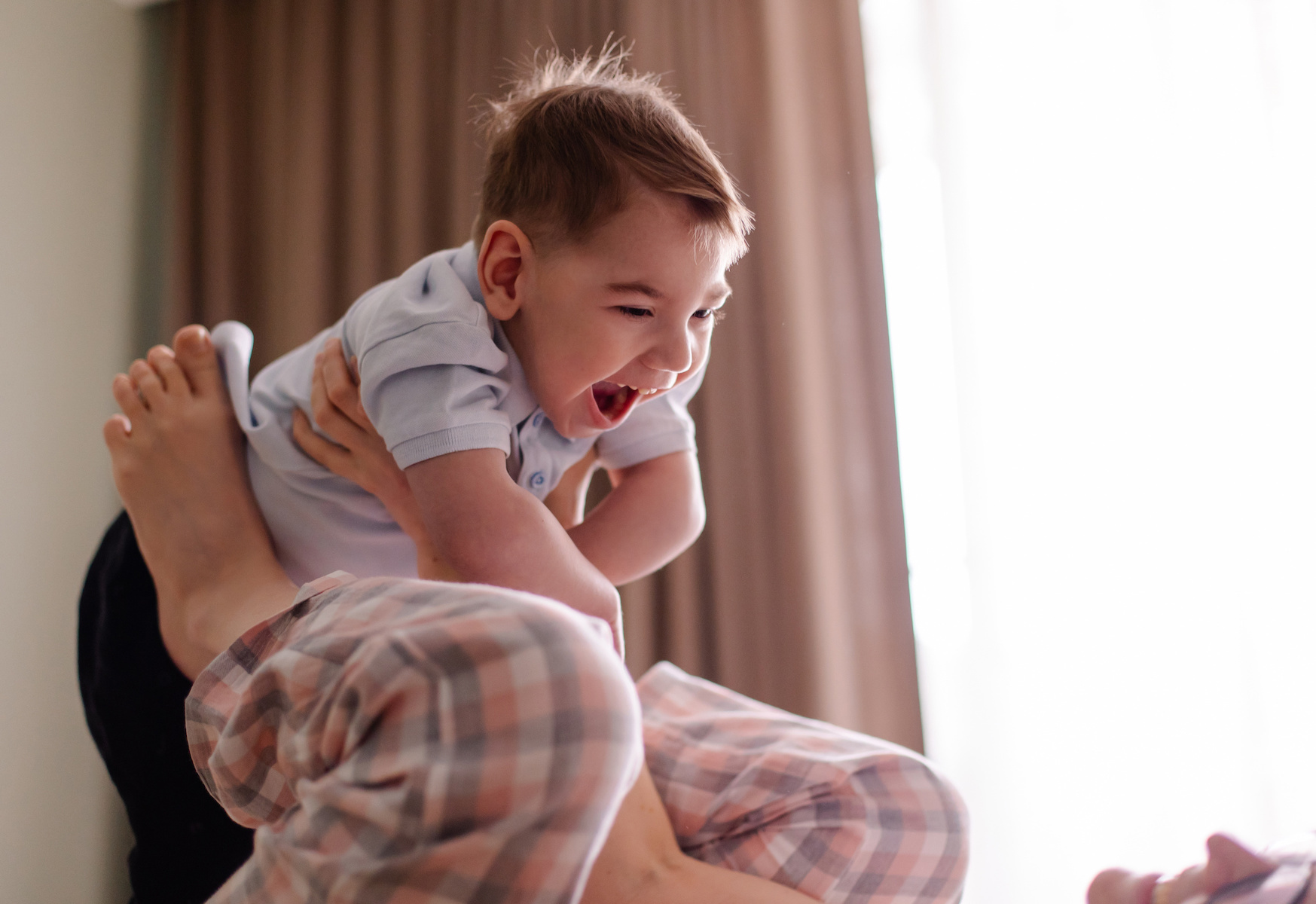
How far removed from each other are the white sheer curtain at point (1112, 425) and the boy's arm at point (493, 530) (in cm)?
131

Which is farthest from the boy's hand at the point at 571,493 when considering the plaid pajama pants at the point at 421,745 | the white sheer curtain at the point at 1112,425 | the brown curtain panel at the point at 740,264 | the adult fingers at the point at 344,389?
the white sheer curtain at the point at 1112,425

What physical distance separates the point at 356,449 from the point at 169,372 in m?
0.33

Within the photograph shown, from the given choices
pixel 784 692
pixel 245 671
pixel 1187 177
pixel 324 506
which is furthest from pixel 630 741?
pixel 1187 177

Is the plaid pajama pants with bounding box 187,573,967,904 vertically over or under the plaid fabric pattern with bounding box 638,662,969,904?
over

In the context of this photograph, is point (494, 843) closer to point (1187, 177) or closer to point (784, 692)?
point (784, 692)

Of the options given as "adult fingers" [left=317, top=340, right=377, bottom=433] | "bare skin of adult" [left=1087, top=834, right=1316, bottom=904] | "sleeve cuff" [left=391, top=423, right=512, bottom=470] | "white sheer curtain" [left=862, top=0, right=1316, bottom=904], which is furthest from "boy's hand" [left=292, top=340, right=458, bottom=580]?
"white sheer curtain" [left=862, top=0, right=1316, bottom=904]

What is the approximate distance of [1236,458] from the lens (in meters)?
1.75

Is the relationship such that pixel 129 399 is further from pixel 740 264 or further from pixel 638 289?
pixel 740 264

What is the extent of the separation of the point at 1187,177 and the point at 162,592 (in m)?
1.97

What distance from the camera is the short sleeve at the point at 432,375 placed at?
30.8 inches

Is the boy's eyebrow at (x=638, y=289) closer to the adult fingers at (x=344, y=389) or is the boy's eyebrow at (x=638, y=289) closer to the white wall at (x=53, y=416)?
the adult fingers at (x=344, y=389)

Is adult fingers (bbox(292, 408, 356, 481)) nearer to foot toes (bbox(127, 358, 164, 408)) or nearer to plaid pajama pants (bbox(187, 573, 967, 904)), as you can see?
foot toes (bbox(127, 358, 164, 408))

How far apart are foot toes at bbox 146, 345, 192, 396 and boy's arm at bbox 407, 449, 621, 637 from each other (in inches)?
18.0

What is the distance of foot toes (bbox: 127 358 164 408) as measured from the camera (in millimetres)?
1064
